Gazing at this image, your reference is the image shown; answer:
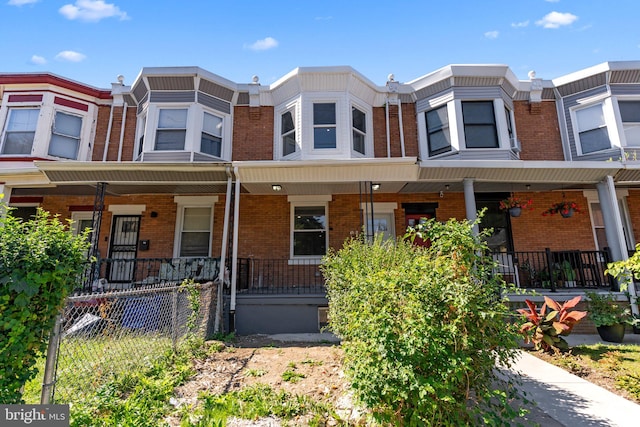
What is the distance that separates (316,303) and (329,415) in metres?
4.25

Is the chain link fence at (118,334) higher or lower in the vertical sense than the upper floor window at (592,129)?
lower

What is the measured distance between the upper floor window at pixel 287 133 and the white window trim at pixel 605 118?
29.1 ft

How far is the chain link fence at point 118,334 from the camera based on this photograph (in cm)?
296

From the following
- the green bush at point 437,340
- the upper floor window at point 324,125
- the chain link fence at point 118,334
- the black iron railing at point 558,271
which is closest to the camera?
the green bush at point 437,340

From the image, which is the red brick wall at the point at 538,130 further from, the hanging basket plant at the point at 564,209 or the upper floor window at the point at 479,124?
the hanging basket plant at the point at 564,209

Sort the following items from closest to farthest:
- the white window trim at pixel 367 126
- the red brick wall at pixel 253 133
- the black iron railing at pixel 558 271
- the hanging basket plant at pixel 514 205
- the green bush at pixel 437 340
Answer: the green bush at pixel 437 340
the black iron railing at pixel 558 271
the hanging basket plant at pixel 514 205
the white window trim at pixel 367 126
the red brick wall at pixel 253 133

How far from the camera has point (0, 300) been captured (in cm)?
219

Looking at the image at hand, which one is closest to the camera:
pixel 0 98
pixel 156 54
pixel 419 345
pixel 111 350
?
pixel 419 345

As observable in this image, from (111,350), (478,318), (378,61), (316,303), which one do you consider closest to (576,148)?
(378,61)

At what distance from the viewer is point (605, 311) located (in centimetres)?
635

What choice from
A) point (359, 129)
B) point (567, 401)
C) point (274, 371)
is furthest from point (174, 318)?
point (359, 129)

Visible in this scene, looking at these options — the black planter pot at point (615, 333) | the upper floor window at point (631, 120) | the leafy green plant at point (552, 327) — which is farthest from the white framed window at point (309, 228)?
the upper floor window at point (631, 120)

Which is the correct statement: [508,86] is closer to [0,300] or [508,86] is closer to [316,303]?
[316,303]

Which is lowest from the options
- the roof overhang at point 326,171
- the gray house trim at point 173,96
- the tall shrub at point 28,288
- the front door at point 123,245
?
the tall shrub at point 28,288
